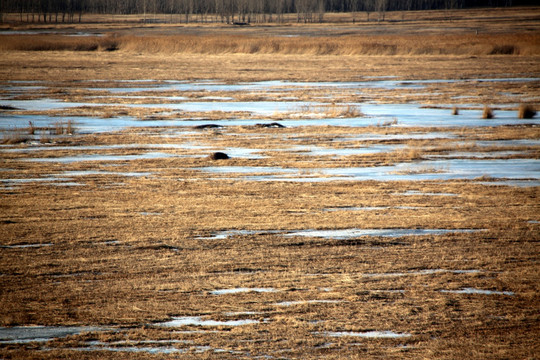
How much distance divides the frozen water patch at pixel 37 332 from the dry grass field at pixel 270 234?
0.03 meters

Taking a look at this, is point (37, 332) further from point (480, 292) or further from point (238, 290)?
point (480, 292)

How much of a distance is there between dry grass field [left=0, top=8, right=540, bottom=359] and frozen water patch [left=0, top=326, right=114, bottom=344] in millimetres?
26

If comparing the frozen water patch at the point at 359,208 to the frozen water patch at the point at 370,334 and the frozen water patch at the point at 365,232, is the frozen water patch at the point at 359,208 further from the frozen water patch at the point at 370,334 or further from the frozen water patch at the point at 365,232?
the frozen water patch at the point at 370,334

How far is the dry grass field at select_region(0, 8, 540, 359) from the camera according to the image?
676cm

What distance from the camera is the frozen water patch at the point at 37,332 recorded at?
6676mm

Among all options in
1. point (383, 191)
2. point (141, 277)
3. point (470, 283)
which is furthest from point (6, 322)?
point (383, 191)

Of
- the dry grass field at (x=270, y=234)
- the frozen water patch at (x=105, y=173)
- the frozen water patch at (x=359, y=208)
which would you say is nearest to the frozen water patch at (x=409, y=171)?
the dry grass field at (x=270, y=234)

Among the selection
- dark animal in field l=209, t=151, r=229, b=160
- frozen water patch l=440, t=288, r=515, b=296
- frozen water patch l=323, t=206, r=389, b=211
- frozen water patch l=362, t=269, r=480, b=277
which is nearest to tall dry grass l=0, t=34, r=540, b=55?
dark animal in field l=209, t=151, r=229, b=160

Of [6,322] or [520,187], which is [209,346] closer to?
[6,322]

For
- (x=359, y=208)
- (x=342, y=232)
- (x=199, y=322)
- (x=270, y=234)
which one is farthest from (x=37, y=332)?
(x=359, y=208)

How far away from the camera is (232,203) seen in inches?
501

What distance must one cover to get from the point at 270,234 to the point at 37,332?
423cm

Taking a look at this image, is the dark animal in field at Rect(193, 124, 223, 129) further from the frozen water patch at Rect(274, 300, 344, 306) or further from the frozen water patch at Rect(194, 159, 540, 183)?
the frozen water patch at Rect(274, 300, 344, 306)

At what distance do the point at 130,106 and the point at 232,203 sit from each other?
1903 cm
